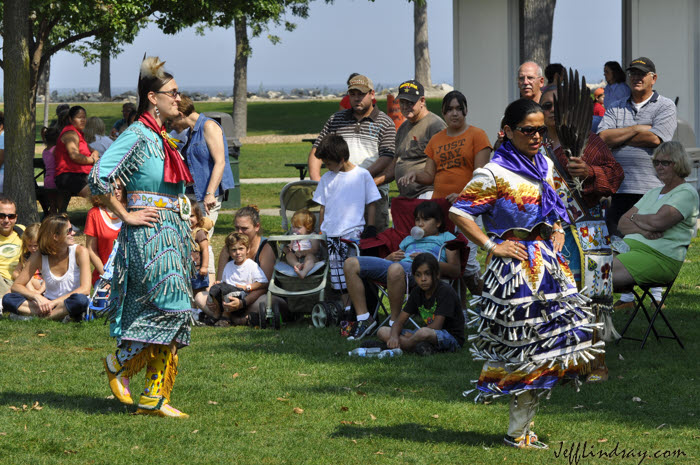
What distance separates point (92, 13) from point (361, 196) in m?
7.93

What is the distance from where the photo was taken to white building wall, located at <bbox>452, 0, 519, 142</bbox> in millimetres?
14594

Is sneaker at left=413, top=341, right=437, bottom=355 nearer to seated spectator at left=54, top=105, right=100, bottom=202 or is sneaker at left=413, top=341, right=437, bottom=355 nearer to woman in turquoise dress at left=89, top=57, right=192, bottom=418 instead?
woman in turquoise dress at left=89, top=57, right=192, bottom=418

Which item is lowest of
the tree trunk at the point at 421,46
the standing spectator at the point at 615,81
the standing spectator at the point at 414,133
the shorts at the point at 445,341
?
the shorts at the point at 445,341

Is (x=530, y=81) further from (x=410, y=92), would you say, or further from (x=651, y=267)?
(x=651, y=267)

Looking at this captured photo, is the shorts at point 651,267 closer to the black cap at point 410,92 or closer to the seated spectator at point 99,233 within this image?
the black cap at point 410,92

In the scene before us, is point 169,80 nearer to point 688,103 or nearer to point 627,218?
point 627,218

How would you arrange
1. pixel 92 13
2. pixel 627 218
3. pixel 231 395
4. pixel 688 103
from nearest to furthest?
1. pixel 231 395
2. pixel 627 218
3. pixel 688 103
4. pixel 92 13

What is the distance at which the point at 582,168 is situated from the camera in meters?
5.93

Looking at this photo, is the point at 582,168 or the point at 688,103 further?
the point at 688,103

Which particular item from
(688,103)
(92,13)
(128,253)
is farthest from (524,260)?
(92,13)

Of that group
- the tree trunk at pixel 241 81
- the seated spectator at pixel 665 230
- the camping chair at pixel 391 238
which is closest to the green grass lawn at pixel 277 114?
the tree trunk at pixel 241 81

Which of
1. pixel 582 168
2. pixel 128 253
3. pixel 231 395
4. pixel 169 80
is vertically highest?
pixel 169 80

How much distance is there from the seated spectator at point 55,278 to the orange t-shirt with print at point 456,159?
11.0 feet

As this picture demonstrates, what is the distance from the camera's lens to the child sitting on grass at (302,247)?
8781 millimetres
